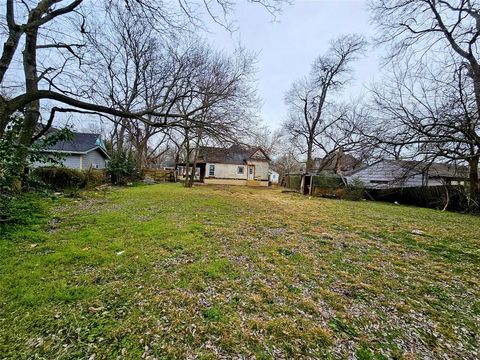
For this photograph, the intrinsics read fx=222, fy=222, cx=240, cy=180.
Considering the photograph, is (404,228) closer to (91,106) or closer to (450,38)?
(450,38)

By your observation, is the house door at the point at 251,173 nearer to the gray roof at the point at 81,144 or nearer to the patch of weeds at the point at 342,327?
the gray roof at the point at 81,144

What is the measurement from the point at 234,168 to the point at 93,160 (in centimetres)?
1412

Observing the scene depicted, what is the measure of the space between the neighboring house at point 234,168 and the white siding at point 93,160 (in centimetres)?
991

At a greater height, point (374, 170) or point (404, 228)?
point (374, 170)

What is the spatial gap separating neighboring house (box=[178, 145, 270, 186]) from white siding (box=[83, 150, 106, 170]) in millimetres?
9913

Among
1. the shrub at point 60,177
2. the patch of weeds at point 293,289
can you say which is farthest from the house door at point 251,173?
the patch of weeds at point 293,289

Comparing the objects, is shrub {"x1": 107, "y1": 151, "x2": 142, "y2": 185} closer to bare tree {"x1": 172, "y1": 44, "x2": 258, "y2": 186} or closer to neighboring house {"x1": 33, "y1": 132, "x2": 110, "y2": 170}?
neighboring house {"x1": 33, "y1": 132, "x2": 110, "y2": 170}

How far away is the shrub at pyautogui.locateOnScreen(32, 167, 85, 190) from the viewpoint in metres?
10.1

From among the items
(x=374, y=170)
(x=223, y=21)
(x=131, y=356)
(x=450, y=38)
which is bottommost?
(x=131, y=356)

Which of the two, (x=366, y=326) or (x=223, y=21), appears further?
(x=223, y=21)

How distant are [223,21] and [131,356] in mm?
5884

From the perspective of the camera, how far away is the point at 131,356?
1853 millimetres

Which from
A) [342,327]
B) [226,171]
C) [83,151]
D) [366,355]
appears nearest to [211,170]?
[226,171]

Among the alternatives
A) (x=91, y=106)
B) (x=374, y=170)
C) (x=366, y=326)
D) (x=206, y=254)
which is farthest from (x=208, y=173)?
(x=366, y=326)
